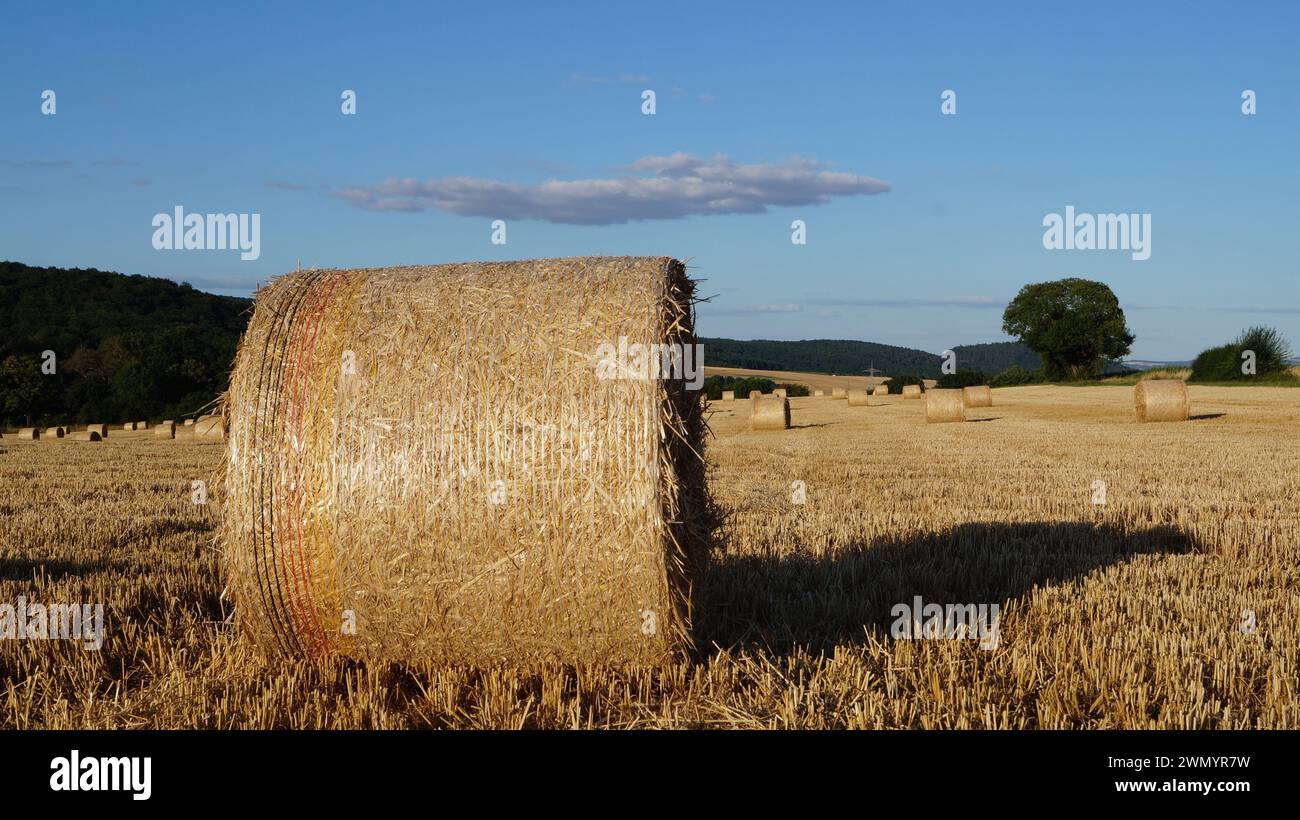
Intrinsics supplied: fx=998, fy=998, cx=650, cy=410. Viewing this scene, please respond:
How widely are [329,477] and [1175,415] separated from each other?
26291 millimetres

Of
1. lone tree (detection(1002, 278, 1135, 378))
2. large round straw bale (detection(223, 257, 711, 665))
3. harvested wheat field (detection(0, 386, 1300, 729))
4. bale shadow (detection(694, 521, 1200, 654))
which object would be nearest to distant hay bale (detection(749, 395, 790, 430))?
Answer: harvested wheat field (detection(0, 386, 1300, 729))

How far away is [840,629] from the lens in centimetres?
540

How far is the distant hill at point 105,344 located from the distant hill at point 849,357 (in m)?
47.8

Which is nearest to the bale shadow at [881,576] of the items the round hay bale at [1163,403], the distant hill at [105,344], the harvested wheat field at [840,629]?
the harvested wheat field at [840,629]

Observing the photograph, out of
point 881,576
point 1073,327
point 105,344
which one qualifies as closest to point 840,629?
point 881,576

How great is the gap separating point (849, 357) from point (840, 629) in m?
118

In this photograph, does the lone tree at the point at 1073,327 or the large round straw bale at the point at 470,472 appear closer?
the large round straw bale at the point at 470,472

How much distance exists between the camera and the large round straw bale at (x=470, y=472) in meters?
4.56

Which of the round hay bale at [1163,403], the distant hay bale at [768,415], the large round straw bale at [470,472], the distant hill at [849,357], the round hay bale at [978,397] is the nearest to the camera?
the large round straw bale at [470,472]

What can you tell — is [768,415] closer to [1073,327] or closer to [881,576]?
[881,576]

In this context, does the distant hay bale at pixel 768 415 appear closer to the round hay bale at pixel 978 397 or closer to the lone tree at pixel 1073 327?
the round hay bale at pixel 978 397
